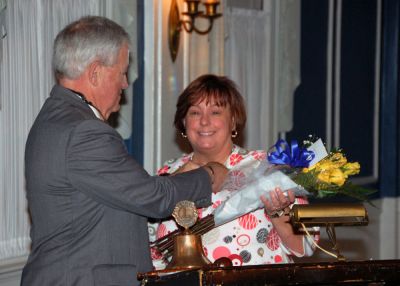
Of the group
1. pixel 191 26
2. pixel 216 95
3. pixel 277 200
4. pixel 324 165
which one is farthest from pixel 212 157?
pixel 191 26

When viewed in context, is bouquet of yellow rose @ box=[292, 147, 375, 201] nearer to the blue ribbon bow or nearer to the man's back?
the blue ribbon bow

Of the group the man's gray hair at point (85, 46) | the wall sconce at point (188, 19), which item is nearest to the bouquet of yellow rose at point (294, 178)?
the man's gray hair at point (85, 46)

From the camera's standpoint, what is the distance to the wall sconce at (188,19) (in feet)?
17.4

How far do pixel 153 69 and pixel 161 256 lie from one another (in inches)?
87.8

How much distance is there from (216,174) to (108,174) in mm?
502

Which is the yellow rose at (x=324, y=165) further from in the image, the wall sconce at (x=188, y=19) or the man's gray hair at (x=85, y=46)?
the wall sconce at (x=188, y=19)

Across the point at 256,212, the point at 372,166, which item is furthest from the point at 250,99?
the point at 256,212

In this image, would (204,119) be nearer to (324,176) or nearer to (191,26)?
(324,176)

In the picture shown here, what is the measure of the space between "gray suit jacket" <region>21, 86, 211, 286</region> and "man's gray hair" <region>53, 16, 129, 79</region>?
94 millimetres

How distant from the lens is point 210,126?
3.29m

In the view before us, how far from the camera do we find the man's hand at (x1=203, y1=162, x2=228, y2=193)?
284 cm

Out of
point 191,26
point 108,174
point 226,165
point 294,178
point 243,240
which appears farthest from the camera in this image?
point 191,26

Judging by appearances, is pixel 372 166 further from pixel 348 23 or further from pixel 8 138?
pixel 8 138

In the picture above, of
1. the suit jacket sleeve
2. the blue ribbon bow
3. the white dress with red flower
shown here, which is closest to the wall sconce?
the white dress with red flower
